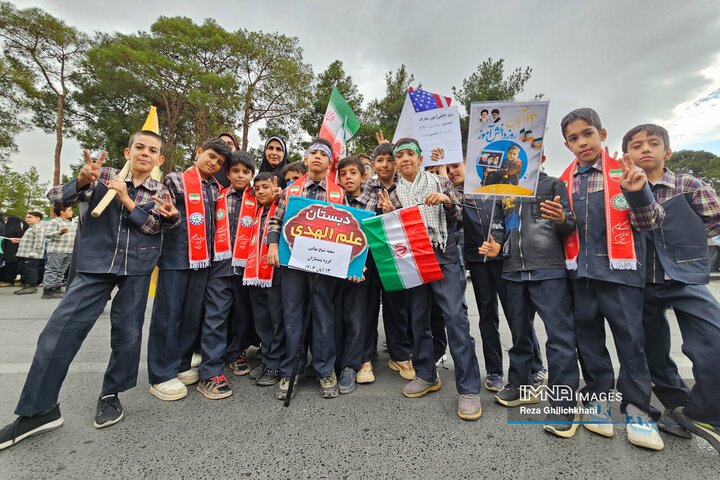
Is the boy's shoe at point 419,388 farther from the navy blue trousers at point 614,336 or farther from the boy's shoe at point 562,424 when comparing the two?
the navy blue trousers at point 614,336

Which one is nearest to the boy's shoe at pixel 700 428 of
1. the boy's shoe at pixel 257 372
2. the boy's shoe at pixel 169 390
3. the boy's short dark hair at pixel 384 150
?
the boy's short dark hair at pixel 384 150

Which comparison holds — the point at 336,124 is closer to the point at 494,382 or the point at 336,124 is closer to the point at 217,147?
the point at 217,147

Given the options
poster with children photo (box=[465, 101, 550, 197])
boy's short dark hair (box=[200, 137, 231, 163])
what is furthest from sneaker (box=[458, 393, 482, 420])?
boy's short dark hair (box=[200, 137, 231, 163])

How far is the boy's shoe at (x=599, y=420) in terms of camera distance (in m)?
1.99

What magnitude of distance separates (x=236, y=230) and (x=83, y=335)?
1.33 m

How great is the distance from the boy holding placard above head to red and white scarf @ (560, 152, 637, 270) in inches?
31.6

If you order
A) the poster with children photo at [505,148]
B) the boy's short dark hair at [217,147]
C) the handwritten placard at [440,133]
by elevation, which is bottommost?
the poster with children photo at [505,148]

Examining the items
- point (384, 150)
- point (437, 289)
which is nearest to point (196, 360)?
point (437, 289)

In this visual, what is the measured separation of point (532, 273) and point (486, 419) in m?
1.10

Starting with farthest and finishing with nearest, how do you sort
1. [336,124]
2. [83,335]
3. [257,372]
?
[336,124], [257,372], [83,335]

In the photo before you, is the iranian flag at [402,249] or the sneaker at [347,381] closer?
the iranian flag at [402,249]

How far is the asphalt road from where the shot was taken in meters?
1.66

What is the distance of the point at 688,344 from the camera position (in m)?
2.02

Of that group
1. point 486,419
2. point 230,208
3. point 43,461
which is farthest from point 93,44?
point 486,419
